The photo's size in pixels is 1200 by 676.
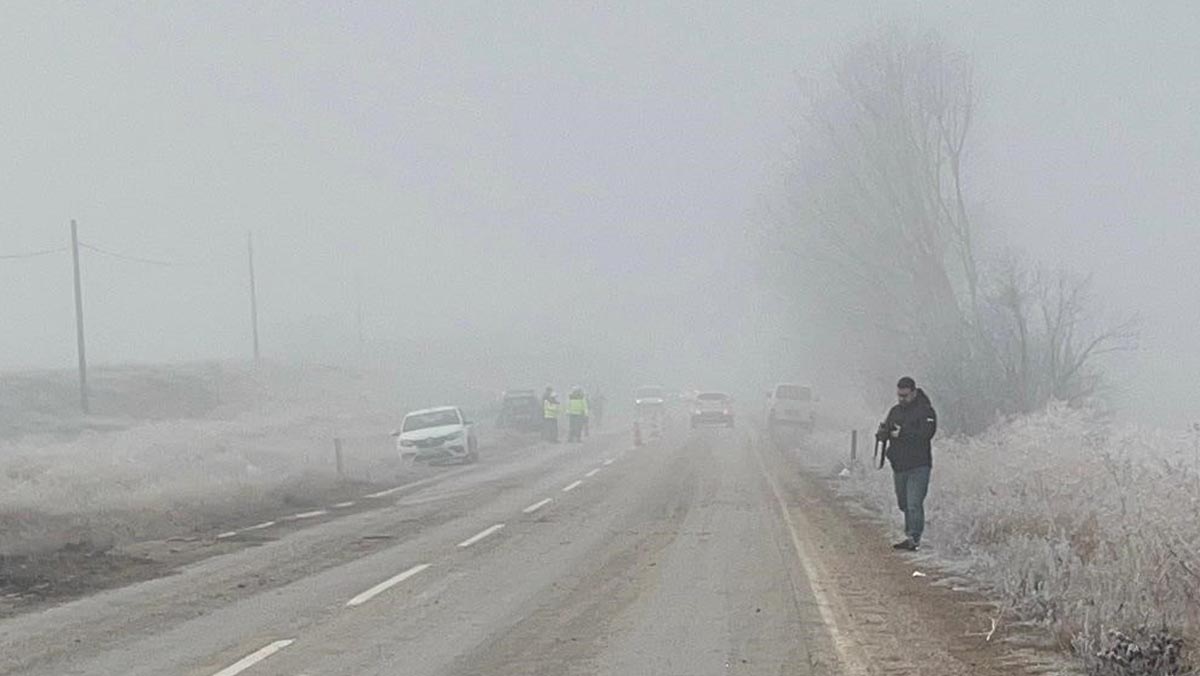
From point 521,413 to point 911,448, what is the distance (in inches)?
1429

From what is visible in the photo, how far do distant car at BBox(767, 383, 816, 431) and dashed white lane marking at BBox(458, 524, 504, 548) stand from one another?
1233 inches

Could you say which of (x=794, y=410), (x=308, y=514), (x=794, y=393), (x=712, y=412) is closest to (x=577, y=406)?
(x=794, y=410)

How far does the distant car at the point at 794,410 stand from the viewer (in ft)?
161

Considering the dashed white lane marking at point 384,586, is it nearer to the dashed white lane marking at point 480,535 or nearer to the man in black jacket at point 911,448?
the dashed white lane marking at point 480,535

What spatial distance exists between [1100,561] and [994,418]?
57.3ft

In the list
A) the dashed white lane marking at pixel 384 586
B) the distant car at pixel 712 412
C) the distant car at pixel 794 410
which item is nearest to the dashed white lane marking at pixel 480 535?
the dashed white lane marking at pixel 384 586

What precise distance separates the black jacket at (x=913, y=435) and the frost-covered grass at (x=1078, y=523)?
0.90m

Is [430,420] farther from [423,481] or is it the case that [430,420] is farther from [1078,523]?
[1078,523]

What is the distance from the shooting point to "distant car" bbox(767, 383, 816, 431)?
161 feet

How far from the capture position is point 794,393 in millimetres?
50312

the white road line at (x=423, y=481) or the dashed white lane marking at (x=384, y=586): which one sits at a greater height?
the dashed white lane marking at (x=384, y=586)

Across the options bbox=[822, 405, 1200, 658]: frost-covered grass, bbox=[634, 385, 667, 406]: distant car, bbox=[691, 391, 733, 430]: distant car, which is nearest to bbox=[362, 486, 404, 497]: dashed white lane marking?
bbox=[822, 405, 1200, 658]: frost-covered grass

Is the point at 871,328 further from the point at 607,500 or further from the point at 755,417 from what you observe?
the point at 755,417

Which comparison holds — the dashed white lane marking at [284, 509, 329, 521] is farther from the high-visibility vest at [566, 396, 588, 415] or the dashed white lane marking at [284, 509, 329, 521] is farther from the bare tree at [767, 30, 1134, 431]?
the high-visibility vest at [566, 396, 588, 415]
